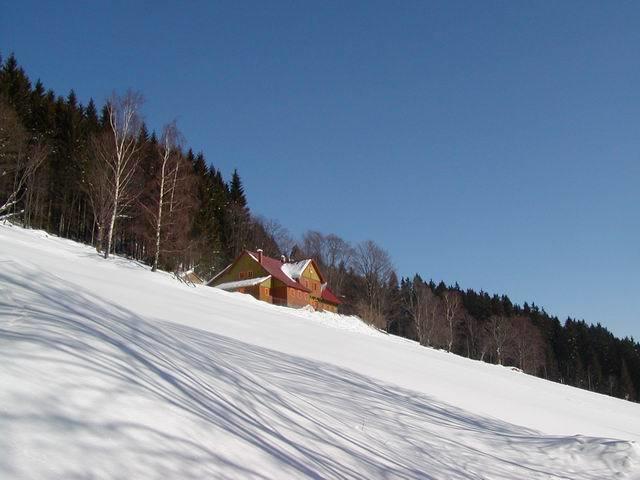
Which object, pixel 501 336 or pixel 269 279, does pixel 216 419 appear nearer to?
pixel 269 279

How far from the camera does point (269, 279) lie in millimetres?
46250

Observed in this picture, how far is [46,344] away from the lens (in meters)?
2.97

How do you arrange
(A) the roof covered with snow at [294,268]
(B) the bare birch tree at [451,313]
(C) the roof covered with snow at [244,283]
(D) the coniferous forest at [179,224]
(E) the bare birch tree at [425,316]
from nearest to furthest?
(D) the coniferous forest at [179,224]
(C) the roof covered with snow at [244,283]
(A) the roof covered with snow at [294,268]
(E) the bare birch tree at [425,316]
(B) the bare birch tree at [451,313]

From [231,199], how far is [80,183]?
23.8 metres

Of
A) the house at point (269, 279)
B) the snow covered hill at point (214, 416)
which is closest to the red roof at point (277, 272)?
the house at point (269, 279)

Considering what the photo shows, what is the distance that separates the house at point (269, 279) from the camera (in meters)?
45.3

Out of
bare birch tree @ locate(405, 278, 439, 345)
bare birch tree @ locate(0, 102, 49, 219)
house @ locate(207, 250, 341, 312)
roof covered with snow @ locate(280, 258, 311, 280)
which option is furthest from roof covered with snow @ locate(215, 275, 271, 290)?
bare birch tree @ locate(405, 278, 439, 345)

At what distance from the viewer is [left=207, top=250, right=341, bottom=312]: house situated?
45.3m

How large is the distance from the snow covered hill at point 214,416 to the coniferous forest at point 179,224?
1844 cm

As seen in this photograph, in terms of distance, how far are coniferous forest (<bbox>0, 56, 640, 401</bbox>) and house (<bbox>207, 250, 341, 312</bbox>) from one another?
2.77 metres

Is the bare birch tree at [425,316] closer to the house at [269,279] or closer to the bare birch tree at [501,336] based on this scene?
the bare birch tree at [501,336]

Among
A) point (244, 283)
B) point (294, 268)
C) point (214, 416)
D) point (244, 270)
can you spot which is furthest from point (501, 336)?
point (214, 416)

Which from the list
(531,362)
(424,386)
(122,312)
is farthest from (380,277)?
(122,312)

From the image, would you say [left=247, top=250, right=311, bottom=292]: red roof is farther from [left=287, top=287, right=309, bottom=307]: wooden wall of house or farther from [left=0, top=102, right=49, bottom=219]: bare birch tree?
[left=0, top=102, right=49, bottom=219]: bare birch tree
